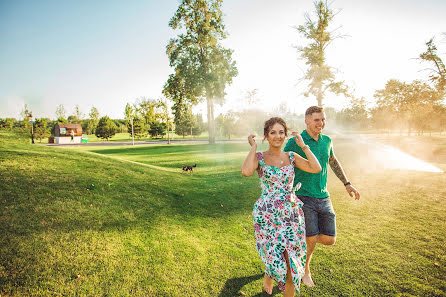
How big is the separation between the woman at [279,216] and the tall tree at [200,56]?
28652mm

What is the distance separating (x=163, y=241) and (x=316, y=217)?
3275 mm

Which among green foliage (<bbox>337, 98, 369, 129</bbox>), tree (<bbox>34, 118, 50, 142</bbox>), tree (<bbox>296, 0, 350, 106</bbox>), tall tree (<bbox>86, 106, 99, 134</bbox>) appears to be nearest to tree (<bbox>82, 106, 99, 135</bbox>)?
tall tree (<bbox>86, 106, 99, 134</bbox>)

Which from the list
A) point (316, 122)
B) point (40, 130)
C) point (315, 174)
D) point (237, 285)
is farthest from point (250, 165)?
point (40, 130)

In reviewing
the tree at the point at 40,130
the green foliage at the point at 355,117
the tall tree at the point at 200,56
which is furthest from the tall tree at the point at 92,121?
the green foliage at the point at 355,117

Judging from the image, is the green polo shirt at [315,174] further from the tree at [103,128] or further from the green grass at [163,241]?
the tree at [103,128]

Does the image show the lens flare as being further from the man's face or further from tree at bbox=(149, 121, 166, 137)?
tree at bbox=(149, 121, 166, 137)

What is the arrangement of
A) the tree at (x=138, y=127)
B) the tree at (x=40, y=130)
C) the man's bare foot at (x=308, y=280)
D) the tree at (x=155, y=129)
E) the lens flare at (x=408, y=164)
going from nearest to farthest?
the man's bare foot at (x=308, y=280), the lens flare at (x=408, y=164), the tree at (x=40, y=130), the tree at (x=138, y=127), the tree at (x=155, y=129)

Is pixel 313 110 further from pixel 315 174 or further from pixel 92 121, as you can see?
pixel 92 121

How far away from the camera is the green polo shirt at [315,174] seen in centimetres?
340

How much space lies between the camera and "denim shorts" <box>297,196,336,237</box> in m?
3.36

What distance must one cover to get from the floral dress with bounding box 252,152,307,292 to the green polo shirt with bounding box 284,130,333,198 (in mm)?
457

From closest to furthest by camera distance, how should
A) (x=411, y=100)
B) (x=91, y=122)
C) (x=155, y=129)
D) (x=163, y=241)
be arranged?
(x=163, y=241) < (x=411, y=100) < (x=155, y=129) < (x=91, y=122)

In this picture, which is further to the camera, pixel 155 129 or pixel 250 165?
pixel 155 129

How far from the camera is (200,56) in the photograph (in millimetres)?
31844
